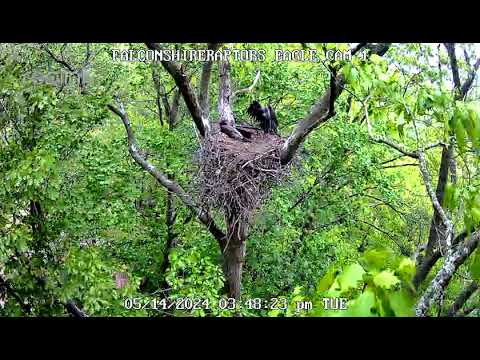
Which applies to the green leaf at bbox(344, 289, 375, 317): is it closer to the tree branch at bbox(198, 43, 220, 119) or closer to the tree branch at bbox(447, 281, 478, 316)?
the tree branch at bbox(447, 281, 478, 316)

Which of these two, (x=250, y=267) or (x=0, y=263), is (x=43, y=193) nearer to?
(x=0, y=263)

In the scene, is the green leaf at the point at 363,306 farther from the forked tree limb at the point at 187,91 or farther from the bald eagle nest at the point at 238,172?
the forked tree limb at the point at 187,91

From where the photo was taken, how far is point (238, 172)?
330 cm

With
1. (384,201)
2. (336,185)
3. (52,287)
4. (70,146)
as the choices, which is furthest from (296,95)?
(52,287)

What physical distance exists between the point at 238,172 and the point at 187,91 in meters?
0.65

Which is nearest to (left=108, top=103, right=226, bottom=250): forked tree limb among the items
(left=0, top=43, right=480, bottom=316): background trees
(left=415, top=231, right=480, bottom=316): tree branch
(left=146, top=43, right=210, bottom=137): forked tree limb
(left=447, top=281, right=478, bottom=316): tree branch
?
(left=0, top=43, right=480, bottom=316): background trees

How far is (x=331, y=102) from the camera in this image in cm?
276

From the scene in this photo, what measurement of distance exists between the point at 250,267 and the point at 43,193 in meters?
2.32

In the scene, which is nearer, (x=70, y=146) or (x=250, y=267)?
(x=70, y=146)

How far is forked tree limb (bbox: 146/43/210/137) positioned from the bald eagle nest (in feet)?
0.73

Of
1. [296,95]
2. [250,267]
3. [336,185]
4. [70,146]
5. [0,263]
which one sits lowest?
[250,267]

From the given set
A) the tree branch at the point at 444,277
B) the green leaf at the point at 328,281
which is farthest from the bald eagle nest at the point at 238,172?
the green leaf at the point at 328,281

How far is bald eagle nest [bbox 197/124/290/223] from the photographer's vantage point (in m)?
3.31
